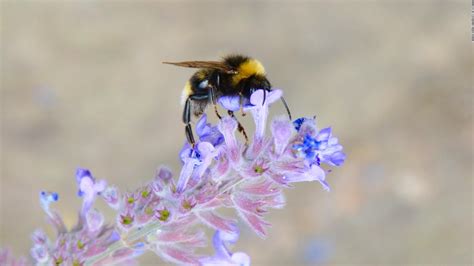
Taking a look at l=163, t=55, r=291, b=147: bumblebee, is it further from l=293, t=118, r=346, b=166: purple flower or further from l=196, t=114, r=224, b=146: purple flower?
l=293, t=118, r=346, b=166: purple flower

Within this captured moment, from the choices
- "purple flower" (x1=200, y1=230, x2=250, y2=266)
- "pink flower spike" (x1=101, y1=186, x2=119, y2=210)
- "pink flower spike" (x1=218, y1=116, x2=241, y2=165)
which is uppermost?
"pink flower spike" (x1=218, y1=116, x2=241, y2=165)

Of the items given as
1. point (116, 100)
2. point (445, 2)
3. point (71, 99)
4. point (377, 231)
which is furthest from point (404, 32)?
point (71, 99)

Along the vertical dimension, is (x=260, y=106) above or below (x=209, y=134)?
above

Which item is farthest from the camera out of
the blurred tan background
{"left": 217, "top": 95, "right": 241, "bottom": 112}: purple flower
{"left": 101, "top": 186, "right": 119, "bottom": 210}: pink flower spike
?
the blurred tan background

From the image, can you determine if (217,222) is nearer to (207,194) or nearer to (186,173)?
(207,194)

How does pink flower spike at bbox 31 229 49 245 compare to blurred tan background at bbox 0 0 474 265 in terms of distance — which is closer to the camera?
pink flower spike at bbox 31 229 49 245

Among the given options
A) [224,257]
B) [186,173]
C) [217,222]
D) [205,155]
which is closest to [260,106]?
[205,155]

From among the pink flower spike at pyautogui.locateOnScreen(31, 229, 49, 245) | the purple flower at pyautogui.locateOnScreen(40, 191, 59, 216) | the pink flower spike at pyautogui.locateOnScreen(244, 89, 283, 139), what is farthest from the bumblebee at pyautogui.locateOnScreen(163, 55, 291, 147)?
the pink flower spike at pyautogui.locateOnScreen(31, 229, 49, 245)
